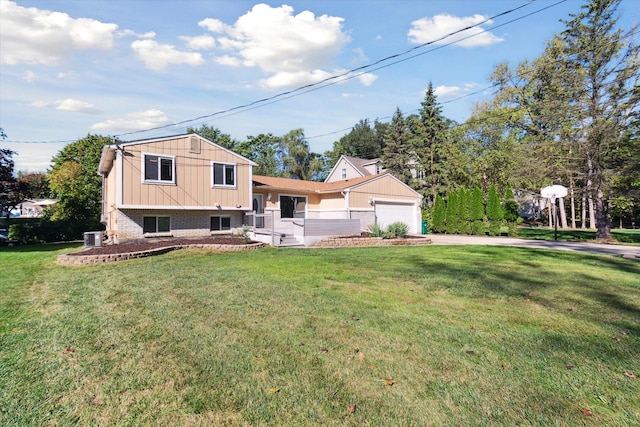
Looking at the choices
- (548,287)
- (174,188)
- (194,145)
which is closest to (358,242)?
(174,188)

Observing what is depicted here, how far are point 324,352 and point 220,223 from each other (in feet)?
46.8

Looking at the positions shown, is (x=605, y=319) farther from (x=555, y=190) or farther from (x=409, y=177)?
(x=409, y=177)

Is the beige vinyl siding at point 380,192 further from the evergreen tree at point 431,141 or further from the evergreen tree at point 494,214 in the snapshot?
the evergreen tree at point 431,141

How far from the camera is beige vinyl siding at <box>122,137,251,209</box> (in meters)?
13.8

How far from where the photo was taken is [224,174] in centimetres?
1628

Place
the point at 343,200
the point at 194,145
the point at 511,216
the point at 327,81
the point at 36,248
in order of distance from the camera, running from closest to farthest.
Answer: the point at 327,81, the point at 194,145, the point at 36,248, the point at 343,200, the point at 511,216

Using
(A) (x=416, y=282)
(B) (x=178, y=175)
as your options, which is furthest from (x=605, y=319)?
(B) (x=178, y=175)

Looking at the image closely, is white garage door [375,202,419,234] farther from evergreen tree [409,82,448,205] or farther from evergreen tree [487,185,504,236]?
evergreen tree [409,82,448,205]

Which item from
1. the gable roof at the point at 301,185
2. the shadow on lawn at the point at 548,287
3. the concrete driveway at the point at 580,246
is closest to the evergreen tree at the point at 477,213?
the concrete driveway at the point at 580,246

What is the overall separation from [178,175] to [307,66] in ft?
26.5

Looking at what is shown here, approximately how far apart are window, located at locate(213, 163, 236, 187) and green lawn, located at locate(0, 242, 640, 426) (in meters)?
10.0

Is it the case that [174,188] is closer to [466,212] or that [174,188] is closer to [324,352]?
[324,352]

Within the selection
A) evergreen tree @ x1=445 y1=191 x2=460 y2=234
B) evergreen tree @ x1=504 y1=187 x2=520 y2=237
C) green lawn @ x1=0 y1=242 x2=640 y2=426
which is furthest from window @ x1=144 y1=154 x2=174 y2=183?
evergreen tree @ x1=504 y1=187 x2=520 y2=237

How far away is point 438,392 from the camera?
2582mm
